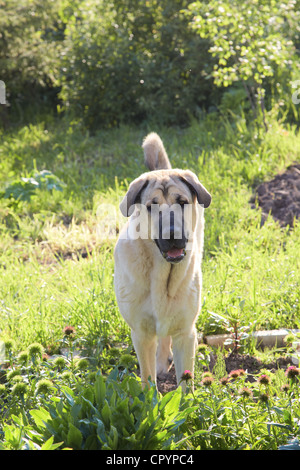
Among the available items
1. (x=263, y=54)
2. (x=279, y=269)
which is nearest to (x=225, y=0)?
(x=263, y=54)

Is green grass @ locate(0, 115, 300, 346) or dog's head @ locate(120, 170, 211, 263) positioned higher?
dog's head @ locate(120, 170, 211, 263)

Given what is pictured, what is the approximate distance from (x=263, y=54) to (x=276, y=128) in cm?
98

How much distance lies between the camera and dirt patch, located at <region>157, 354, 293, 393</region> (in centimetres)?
354

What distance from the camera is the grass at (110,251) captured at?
2639 millimetres

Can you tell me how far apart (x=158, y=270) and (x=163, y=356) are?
976mm

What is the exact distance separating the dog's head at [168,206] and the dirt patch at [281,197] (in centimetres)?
269

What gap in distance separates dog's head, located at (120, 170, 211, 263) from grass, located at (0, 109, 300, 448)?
0.76 m

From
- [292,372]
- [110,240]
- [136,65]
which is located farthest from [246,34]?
[292,372]

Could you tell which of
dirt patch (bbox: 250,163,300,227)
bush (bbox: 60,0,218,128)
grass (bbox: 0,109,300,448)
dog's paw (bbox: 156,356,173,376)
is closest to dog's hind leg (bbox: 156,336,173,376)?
dog's paw (bbox: 156,356,173,376)

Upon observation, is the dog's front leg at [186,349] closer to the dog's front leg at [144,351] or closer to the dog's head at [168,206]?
the dog's front leg at [144,351]

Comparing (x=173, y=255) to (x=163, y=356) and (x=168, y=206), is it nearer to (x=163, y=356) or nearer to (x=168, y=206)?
(x=168, y=206)
